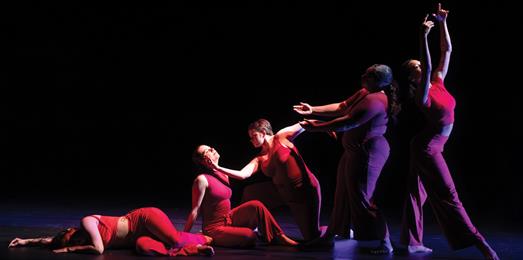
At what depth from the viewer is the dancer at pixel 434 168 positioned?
171 inches

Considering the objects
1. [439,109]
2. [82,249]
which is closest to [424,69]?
[439,109]

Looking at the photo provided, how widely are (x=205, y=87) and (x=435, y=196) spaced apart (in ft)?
13.5

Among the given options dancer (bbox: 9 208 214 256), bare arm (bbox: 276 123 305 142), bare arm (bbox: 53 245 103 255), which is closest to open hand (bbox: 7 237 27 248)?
dancer (bbox: 9 208 214 256)

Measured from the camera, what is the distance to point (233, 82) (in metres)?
7.83

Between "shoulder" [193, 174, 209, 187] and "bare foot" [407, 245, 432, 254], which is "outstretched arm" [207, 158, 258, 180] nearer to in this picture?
"shoulder" [193, 174, 209, 187]

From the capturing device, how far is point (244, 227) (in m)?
4.91

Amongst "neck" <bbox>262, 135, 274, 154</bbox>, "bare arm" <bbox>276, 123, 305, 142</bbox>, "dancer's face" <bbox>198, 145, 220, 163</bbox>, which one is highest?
"bare arm" <bbox>276, 123, 305, 142</bbox>

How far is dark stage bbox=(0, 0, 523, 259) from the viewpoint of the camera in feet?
22.6

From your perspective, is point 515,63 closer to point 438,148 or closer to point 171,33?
point 438,148

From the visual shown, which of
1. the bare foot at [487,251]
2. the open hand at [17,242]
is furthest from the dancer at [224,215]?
the bare foot at [487,251]

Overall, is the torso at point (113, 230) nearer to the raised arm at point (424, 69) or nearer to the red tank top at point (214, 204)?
the red tank top at point (214, 204)

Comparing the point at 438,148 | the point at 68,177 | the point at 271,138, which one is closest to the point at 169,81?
the point at 68,177

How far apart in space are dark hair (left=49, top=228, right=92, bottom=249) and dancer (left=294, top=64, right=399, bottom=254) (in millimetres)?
1701

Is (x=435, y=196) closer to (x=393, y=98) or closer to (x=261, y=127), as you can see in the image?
(x=393, y=98)
